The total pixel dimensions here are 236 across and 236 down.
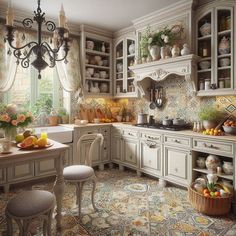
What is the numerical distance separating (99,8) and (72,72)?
124 cm

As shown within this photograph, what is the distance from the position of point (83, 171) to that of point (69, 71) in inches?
88.9

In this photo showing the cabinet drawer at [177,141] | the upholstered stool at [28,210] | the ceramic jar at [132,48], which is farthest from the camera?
the ceramic jar at [132,48]

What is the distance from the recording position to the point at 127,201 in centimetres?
280

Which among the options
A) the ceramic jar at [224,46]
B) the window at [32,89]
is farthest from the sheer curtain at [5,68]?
the ceramic jar at [224,46]

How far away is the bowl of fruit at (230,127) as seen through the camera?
9.13 ft

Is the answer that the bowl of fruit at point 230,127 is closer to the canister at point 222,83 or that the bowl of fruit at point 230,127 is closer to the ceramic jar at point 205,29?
the canister at point 222,83

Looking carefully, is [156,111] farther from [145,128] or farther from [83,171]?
[83,171]

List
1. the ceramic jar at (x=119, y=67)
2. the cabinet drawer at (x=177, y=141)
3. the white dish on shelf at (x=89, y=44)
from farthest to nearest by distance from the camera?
1. the ceramic jar at (x=119, y=67)
2. the white dish on shelf at (x=89, y=44)
3. the cabinet drawer at (x=177, y=141)

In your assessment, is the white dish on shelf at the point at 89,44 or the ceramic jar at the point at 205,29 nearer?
the ceramic jar at the point at 205,29

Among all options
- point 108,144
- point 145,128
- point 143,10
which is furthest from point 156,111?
point 143,10

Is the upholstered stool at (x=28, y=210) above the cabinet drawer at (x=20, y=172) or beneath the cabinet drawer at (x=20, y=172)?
above

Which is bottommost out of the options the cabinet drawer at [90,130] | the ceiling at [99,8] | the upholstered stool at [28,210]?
the upholstered stool at [28,210]

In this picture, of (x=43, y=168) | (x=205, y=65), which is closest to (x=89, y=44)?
(x=205, y=65)

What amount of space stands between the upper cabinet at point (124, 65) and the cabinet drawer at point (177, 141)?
49.6 inches
